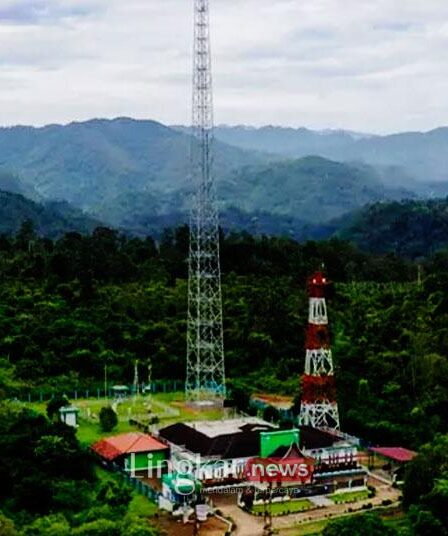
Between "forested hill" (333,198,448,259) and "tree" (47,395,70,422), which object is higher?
"forested hill" (333,198,448,259)

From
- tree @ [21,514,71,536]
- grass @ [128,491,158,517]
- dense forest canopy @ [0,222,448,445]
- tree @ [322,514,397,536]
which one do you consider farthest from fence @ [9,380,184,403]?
tree @ [322,514,397,536]

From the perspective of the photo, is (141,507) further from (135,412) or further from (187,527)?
(135,412)

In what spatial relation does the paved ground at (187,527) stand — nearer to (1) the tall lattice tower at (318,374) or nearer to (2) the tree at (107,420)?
(1) the tall lattice tower at (318,374)

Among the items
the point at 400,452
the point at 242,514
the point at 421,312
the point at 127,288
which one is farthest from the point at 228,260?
the point at 242,514

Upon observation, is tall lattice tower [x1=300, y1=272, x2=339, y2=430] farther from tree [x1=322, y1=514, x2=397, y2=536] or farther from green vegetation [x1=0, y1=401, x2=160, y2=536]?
tree [x1=322, y1=514, x2=397, y2=536]

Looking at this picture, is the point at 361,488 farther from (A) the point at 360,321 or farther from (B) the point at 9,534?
(A) the point at 360,321

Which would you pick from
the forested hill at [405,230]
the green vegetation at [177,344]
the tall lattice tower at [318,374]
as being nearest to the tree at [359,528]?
→ the green vegetation at [177,344]
